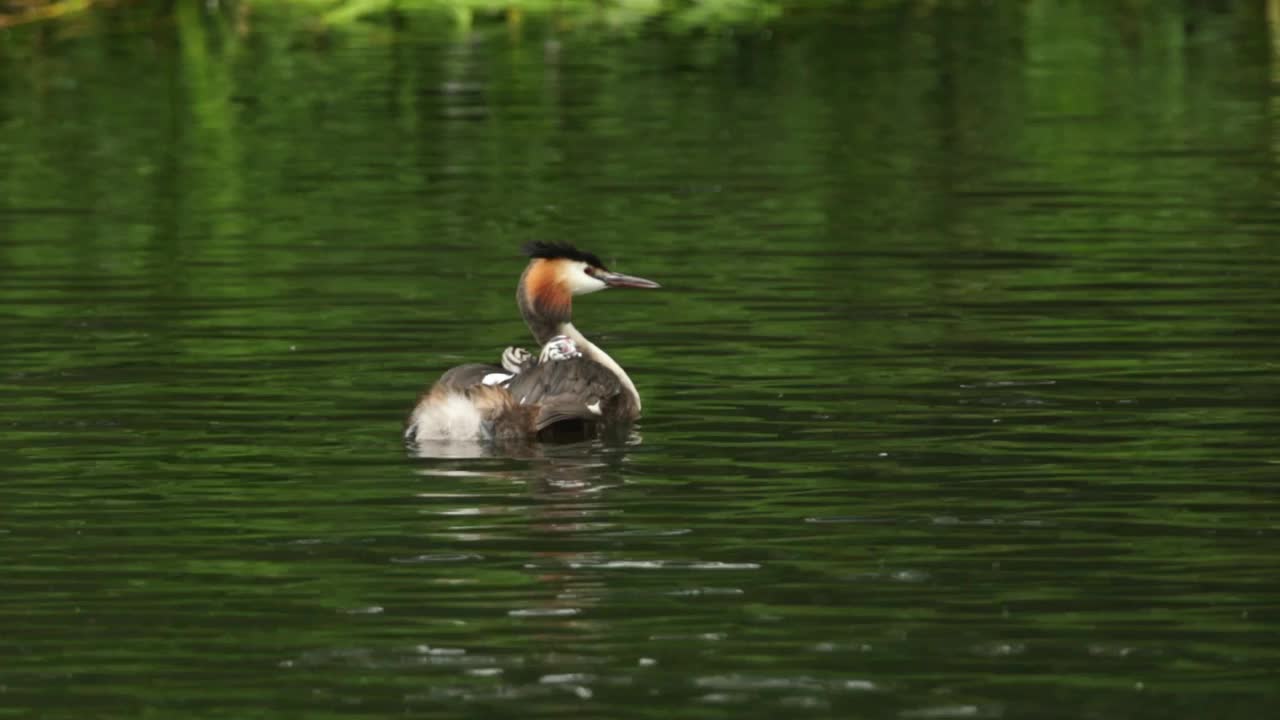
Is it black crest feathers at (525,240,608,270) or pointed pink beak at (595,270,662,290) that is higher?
black crest feathers at (525,240,608,270)

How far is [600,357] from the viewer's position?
13.7 meters

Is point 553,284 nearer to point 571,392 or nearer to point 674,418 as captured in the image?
point 674,418

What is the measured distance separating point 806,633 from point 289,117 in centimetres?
2084

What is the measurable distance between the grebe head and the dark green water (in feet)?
2.07

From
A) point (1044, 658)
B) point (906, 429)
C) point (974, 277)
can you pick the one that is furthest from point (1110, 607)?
point (974, 277)

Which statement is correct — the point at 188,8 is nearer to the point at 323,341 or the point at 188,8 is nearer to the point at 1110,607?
the point at 323,341

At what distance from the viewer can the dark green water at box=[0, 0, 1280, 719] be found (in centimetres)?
943

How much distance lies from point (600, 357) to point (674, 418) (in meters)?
0.43


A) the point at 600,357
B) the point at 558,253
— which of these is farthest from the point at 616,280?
the point at 600,357

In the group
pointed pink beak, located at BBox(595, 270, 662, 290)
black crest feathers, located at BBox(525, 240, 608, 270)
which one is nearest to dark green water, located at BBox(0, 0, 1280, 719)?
pointed pink beak, located at BBox(595, 270, 662, 290)

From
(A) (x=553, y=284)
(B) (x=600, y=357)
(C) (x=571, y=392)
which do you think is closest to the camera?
(C) (x=571, y=392)

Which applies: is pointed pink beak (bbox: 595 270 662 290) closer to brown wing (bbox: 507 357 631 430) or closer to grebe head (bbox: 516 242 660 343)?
grebe head (bbox: 516 242 660 343)

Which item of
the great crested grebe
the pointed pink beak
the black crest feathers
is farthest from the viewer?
the pointed pink beak

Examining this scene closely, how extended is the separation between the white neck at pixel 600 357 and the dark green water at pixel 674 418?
0.22 metres
